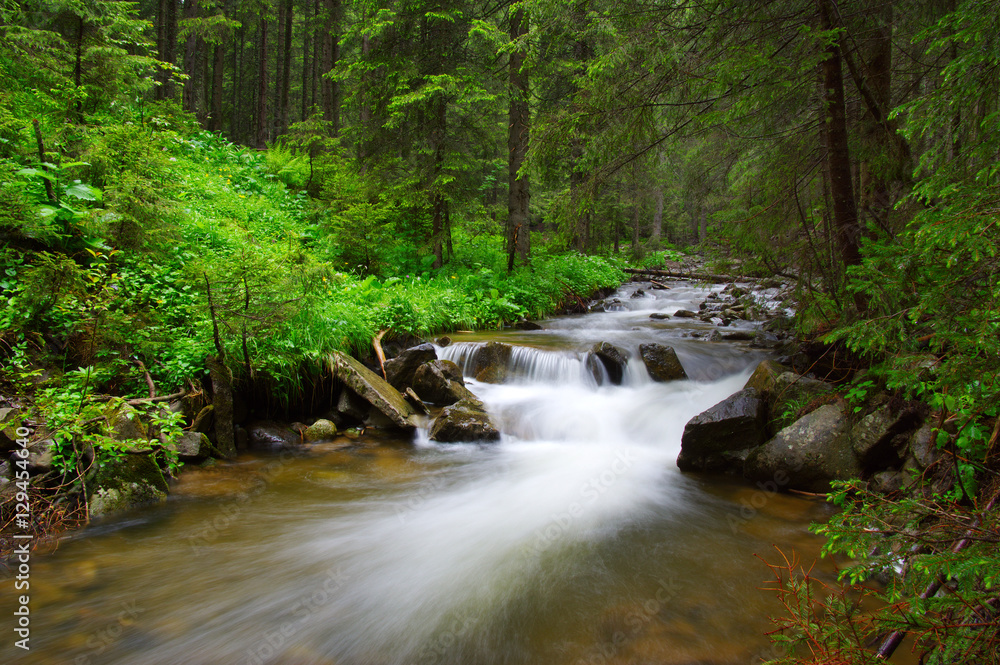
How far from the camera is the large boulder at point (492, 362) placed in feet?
28.3

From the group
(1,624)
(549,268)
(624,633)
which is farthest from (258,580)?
(549,268)

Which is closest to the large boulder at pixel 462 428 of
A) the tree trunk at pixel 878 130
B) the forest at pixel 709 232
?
the forest at pixel 709 232

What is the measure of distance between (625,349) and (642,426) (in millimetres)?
2185

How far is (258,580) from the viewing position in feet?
12.3

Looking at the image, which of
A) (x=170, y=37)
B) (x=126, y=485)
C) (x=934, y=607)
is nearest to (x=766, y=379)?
(x=934, y=607)

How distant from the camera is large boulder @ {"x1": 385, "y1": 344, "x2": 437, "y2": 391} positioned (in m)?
7.85

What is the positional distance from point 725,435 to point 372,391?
467cm

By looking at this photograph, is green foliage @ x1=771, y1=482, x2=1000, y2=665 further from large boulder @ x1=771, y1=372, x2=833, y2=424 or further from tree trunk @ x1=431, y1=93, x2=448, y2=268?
tree trunk @ x1=431, y1=93, x2=448, y2=268

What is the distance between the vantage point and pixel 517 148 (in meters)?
13.0

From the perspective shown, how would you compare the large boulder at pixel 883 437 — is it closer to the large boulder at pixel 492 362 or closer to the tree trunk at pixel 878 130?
the tree trunk at pixel 878 130

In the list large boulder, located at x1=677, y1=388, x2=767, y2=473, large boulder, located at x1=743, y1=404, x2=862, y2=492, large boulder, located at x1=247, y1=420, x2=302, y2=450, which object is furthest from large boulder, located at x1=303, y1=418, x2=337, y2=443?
large boulder, located at x1=743, y1=404, x2=862, y2=492

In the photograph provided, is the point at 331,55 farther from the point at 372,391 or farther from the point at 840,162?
the point at 840,162

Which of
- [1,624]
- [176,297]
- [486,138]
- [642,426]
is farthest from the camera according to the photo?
[486,138]

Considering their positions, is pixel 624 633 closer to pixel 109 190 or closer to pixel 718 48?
pixel 718 48
